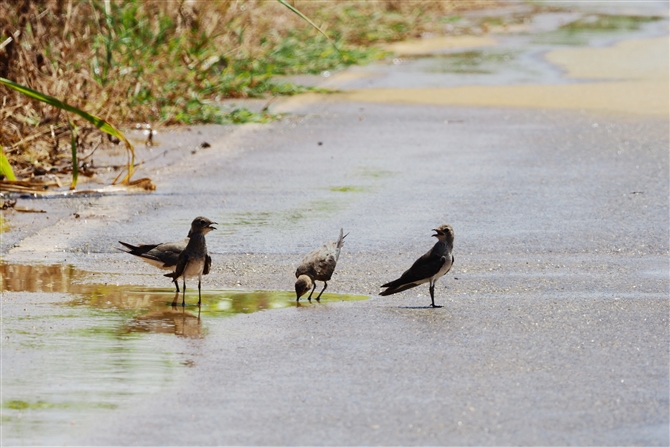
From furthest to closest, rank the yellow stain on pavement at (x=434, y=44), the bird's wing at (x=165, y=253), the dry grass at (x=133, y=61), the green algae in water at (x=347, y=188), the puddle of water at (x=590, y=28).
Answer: the puddle of water at (x=590, y=28) < the yellow stain on pavement at (x=434, y=44) < the dry grass at (x=133, y=61) < the green algae in water at (x=347, y=188) < the bird's wing at (x=165, y=253)

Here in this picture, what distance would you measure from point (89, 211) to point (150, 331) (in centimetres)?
362

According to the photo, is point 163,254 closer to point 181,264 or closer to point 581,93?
point 181,264

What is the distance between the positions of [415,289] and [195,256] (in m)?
1.42

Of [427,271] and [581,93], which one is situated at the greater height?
[427,271]

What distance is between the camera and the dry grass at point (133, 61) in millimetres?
12398

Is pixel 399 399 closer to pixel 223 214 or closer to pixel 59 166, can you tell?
pixel 223 214

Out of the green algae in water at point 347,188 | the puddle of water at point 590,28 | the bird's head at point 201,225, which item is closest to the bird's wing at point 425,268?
the bird's head at point 201,225

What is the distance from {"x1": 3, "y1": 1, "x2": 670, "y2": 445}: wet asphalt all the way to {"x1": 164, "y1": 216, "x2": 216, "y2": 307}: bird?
41 centimetres

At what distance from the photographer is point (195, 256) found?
7246 mm

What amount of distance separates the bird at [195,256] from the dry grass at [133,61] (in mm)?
3656

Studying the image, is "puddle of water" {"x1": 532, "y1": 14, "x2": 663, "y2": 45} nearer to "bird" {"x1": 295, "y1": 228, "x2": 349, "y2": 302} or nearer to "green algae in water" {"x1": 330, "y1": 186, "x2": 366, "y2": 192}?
"green algae in water" {"x1": 330, "y1": 186, "x2": 366, "y2": 192}

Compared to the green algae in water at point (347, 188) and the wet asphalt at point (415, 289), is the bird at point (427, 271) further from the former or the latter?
the green algae in water at point (347, 188)

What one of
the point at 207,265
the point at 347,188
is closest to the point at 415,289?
the point at 207,265

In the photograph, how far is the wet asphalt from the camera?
5.15 m
